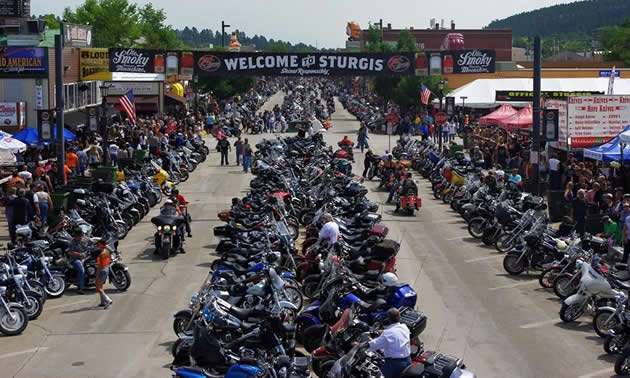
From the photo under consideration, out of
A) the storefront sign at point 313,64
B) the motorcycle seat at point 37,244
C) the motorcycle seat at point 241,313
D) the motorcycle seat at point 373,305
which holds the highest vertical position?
the storefront sign at point 313,64

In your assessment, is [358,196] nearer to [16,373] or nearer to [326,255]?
[326,255]

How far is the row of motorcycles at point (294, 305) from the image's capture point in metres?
11.2

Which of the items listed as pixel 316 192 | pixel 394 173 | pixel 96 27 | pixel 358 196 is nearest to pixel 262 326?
pixel 358 196

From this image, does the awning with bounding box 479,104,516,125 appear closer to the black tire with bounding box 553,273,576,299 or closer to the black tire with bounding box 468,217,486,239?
the black tire with bounding box 468,217,486,239

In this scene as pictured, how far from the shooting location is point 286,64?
117 feet

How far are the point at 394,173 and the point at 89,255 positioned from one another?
15.3m

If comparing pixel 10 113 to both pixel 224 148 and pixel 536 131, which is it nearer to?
pixel 224 148

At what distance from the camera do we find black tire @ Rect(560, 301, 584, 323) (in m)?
15.8

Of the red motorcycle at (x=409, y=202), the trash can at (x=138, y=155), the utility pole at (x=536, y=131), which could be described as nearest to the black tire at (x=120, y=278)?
the red motorcycle at (x=409, y=202)

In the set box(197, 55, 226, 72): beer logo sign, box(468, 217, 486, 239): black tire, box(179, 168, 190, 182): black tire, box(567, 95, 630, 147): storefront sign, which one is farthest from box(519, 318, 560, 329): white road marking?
box(179, 168, 190, 182): black tire

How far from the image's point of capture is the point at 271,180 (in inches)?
1094

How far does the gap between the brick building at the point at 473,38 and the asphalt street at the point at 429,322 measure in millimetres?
119874

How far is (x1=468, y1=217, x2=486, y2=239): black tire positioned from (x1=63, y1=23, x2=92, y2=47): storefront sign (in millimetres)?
32281

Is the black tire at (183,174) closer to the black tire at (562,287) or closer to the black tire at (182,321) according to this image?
the black tire at (562,287)
